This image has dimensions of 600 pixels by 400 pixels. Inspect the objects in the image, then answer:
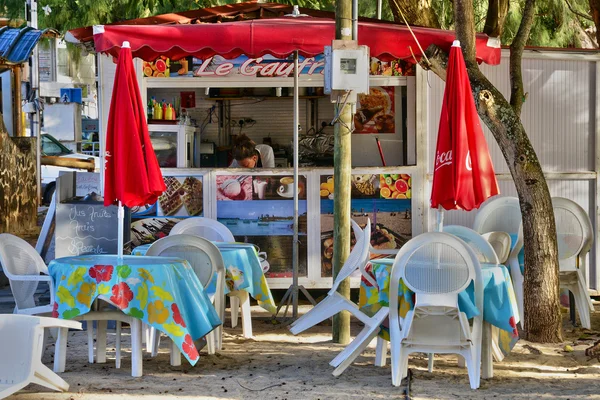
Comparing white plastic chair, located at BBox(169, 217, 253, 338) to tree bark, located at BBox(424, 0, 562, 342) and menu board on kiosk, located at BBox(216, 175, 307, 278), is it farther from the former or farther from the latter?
tree bark, located at BBox(424, 0, 562, 342)

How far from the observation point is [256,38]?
8.24 m

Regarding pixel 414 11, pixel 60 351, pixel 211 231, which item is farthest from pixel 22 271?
pixel 414 11

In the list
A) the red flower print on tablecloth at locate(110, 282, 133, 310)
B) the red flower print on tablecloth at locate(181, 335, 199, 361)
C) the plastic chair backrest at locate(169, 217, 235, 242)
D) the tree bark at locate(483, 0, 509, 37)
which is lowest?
the red flower print on tablecloth at locate(181, 335, 199, 361)

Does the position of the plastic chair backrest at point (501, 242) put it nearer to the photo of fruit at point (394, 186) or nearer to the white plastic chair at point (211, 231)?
the photo of fruit at point (394, 186)

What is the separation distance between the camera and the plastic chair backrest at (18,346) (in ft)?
16.8

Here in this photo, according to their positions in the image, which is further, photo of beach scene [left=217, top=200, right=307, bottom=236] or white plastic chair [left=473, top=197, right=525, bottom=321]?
photo of beach scene [left=217, top=200, right=307, bottom=236]

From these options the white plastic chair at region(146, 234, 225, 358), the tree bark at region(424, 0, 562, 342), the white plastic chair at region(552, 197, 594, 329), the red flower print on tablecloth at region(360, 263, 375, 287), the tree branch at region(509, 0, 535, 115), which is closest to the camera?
the red flower print on tablecloth at region(360, 263, 375, 287)

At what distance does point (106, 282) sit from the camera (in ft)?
20.5

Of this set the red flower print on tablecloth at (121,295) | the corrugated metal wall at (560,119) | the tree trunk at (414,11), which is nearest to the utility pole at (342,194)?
the red flower print on tablecloth at (121,295)

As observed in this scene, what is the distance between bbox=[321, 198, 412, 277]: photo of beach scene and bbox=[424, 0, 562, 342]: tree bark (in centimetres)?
204

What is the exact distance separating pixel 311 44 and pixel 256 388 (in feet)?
11.0

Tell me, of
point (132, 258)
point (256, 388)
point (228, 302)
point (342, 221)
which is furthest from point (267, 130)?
point (256, 388)

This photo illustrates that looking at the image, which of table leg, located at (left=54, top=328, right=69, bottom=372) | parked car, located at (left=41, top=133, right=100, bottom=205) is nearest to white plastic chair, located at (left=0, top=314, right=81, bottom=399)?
table leg, located at (left=54, top=328, right=69, bottom=372)

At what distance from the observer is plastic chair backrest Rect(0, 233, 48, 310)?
6.69 m
